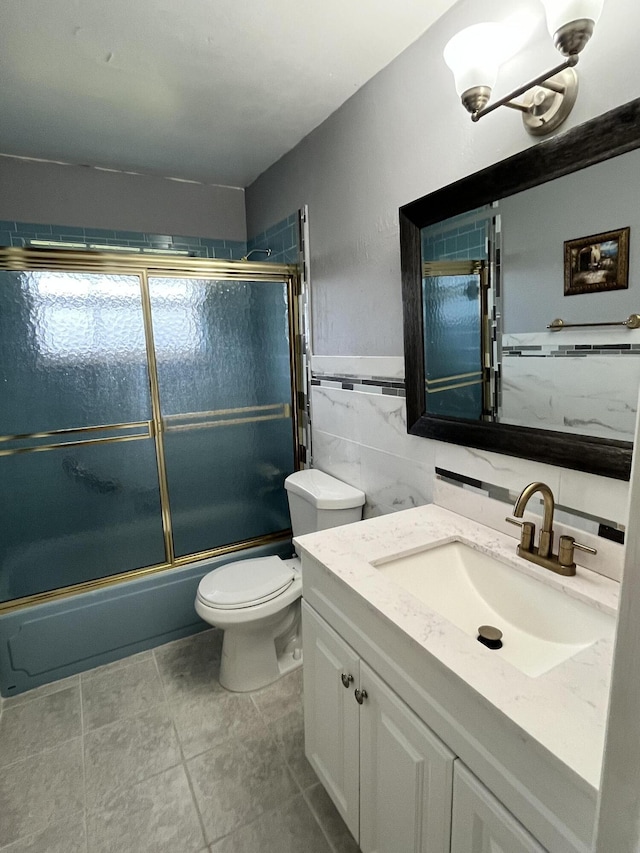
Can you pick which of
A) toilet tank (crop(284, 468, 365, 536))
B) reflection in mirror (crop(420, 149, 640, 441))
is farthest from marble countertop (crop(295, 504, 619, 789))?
toilet tank (crop(284, 468, 365, 536))

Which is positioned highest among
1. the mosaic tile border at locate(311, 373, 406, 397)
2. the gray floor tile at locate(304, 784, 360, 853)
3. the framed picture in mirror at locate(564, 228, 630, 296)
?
the framed picture in mirror at locate(564, 228, 630, 296)

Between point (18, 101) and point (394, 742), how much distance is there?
244 centimetres

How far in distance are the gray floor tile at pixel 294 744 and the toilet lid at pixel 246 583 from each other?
444 mm

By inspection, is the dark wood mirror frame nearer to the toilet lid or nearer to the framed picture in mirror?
the framed picture in mirror

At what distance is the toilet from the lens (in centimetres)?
179

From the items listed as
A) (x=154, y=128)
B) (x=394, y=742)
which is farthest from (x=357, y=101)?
(x=394, y=742)

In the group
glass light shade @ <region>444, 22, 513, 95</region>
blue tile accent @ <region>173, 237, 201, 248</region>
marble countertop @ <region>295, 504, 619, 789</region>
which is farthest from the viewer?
blue tile accent @ <region>173, 237, 201, 248</region>

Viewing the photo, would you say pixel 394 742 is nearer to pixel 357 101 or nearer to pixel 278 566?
pixel 278 566

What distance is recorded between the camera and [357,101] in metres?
1.74

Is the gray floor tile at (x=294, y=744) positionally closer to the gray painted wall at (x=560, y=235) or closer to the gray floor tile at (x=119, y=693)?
the gray floor tile at (x=119, y=693)

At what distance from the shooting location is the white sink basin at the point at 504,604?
100 centimetres

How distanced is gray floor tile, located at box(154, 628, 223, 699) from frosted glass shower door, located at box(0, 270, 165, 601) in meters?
0.43

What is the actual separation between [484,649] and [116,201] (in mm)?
2689

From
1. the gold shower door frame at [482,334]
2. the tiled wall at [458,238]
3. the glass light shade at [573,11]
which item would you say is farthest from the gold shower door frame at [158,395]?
the glass light shade at [573,11]
